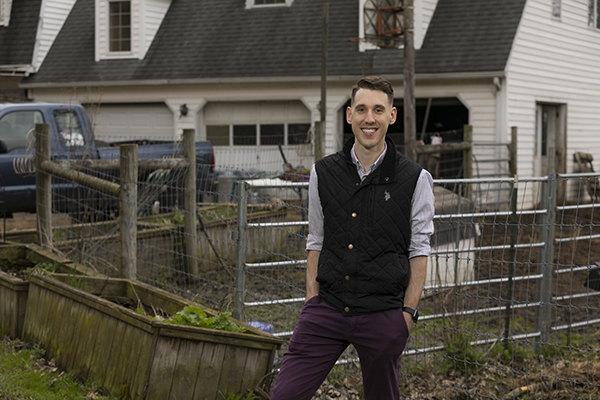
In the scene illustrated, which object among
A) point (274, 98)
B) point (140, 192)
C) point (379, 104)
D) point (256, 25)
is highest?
point (256, 25)

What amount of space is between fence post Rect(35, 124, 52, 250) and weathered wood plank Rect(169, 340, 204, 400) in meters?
4.09

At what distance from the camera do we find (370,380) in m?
3.21

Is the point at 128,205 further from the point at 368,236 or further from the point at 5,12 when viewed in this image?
the point at 5,12

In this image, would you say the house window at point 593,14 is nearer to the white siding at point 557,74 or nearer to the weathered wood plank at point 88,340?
the white siding at point 557,74

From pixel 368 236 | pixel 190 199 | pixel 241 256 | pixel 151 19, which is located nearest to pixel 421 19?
pixel 151 19

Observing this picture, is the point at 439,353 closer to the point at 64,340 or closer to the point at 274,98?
the point at 64,340

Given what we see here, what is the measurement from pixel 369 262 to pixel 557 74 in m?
16.1

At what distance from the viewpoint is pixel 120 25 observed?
805 inches

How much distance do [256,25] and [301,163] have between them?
4.54m

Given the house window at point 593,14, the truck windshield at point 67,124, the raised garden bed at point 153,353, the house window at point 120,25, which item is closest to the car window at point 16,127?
the truck windshield at point 67,124

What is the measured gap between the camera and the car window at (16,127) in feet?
35.6

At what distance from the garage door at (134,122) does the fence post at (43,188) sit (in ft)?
38.1

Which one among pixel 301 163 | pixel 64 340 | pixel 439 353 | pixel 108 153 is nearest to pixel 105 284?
pixel 64 340

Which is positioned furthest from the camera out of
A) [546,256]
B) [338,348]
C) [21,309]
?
[546,256]
